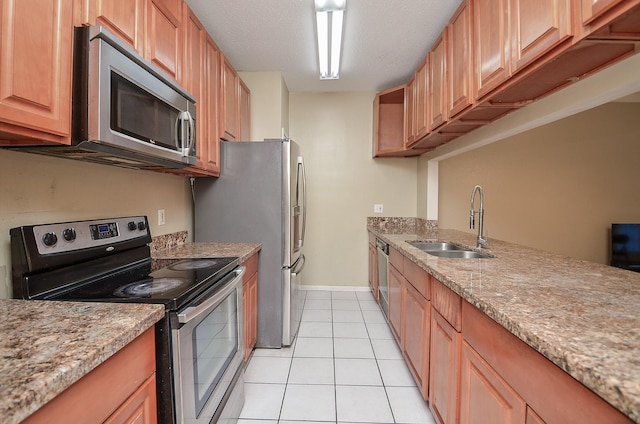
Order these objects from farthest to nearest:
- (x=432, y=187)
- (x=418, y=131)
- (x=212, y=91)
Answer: (x=432, y=187) < (x=418, y=131) < (x=212, y=91)

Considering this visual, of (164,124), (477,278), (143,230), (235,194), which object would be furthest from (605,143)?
(143,230)

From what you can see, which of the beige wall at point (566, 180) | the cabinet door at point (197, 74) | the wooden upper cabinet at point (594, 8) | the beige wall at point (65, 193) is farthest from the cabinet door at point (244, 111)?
the beige wall at point (566, 180)

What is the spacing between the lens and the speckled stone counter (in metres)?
0.51

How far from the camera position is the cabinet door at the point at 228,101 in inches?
89.6

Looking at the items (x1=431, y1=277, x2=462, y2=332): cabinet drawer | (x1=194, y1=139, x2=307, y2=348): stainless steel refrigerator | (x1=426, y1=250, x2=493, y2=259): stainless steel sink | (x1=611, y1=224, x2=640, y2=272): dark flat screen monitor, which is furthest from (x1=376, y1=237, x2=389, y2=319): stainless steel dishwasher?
(x1=611, y1=224, x2=640, y2=272): dark flat screen monitor

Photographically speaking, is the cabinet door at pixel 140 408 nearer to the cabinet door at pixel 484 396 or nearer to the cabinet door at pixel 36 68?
the cabinet door at pixel 36 68

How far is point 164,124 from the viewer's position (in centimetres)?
138

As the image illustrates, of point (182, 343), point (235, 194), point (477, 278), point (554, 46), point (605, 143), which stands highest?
point (605, 143)

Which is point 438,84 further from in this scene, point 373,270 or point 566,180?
point 566,180

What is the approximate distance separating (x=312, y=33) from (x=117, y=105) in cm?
182

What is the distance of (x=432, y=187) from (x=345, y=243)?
130 centimetres

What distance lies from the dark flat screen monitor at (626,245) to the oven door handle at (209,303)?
4425 mm

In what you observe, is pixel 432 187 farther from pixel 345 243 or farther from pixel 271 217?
pixel 271 217

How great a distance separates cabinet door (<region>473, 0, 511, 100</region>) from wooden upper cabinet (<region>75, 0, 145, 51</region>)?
1.69 m
